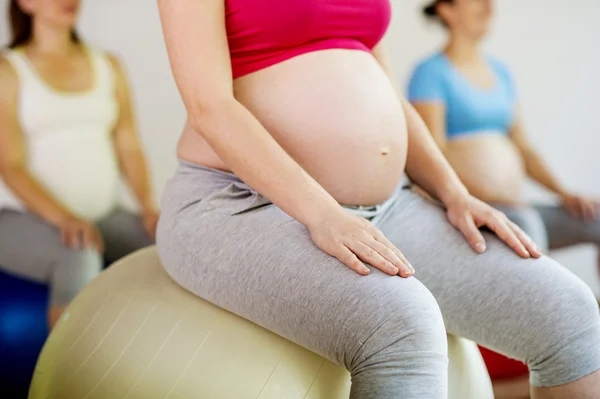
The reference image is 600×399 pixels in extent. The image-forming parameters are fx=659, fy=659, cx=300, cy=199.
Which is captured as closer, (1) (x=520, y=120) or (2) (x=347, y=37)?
(2) (x=347, y=37)

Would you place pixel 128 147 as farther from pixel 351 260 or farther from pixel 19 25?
pixel 351 260

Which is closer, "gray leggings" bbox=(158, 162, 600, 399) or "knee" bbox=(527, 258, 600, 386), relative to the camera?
"gray leggings" bbox=(158, 162, 600, 399)

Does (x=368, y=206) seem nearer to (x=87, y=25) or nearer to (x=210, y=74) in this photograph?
A: (x=210, y=74)

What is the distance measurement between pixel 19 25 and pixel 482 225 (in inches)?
49.5

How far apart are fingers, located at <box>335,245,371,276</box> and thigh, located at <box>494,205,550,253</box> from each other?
1.31 m

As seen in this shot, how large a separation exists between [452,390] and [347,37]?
49 centimetres

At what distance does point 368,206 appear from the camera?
0.89 meters

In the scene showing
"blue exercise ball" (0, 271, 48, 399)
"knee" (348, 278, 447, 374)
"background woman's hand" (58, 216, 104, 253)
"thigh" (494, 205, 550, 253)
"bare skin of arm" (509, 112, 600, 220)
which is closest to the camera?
"knee" (348, 278, 447, 374)

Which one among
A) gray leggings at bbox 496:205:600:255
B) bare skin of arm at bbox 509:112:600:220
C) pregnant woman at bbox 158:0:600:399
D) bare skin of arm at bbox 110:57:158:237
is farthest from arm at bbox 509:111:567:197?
pregnant woman at bbox 158:0:600:399

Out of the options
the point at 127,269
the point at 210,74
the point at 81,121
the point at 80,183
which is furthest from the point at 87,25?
the point at 210,74

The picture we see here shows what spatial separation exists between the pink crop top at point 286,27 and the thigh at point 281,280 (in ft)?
0.57

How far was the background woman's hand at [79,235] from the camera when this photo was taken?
5.04 feet

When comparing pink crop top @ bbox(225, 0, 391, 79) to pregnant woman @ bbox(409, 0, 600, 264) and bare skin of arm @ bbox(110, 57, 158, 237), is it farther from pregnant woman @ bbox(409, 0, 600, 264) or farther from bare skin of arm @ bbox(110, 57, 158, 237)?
pregnant woman @ bbox(409, 0, 600, 264)

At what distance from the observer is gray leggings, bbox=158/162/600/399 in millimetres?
660
